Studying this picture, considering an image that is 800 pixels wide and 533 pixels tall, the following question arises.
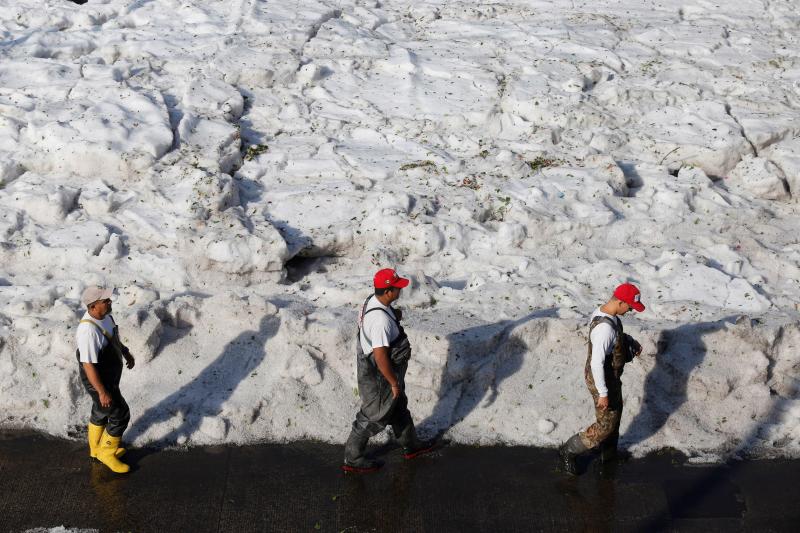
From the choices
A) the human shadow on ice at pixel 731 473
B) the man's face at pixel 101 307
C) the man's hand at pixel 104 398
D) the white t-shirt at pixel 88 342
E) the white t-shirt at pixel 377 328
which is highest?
the white t-shirt at pixel 377 328

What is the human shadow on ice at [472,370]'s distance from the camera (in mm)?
6398

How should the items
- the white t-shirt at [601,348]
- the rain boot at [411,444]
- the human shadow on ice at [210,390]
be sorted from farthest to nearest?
1. the human shadow on ice at [210,390]
2. the rain boot at [411,444]
3. the white t-shirt at [601,348]

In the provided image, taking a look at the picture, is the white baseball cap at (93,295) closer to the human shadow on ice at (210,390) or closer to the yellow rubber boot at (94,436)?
the yellow rubber boot at (94,436)

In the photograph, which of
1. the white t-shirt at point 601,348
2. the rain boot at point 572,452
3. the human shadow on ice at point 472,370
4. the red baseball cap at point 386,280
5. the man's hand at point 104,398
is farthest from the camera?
the human shadow on ice at point 472,370

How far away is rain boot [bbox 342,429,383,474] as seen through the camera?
5.71 meters

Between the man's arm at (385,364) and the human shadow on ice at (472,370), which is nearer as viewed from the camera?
the man's arm at (385,364)

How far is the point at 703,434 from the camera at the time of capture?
20.4ft

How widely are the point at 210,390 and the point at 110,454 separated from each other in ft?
3.38

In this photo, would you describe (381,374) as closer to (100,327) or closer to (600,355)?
(600,355)

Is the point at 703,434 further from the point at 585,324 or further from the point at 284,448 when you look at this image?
the point at 284,448

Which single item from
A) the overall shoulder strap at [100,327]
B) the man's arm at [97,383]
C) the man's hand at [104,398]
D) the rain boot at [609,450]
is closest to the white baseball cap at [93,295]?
the overall shoulder strap at [100,327]

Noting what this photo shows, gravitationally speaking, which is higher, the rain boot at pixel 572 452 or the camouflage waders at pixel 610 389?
the camouflage waders at pixel 610 389

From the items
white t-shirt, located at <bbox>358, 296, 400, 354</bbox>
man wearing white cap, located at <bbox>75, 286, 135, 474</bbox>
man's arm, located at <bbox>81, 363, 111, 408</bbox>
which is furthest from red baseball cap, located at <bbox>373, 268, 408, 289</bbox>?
man's arm, located at <bbox>81, 363, 111, 408</bbox>

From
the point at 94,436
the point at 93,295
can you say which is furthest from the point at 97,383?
the point at 93,295
